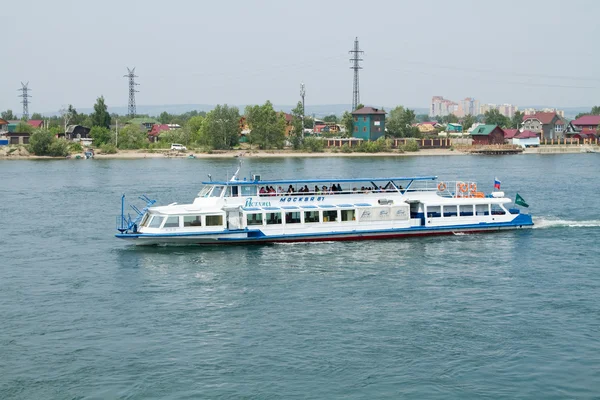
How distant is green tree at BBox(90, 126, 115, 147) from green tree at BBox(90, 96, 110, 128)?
341 inches

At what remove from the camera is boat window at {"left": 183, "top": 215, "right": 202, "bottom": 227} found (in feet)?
145

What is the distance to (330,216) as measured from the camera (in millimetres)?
46812

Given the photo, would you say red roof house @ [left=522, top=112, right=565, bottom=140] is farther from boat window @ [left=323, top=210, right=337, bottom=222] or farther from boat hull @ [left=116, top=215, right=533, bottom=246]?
boat window @ [left=323, top=210, right=337, bottom=222]

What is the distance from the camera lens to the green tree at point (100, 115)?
17162cm

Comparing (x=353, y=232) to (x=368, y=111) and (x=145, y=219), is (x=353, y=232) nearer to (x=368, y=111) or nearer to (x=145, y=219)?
(x=145, y=219)

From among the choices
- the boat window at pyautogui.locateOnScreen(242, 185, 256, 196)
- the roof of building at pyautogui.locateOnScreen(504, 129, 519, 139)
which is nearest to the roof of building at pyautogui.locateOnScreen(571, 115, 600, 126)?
the roof of building at pyautogui.locateOnScreen(504, 129, 519, 139)

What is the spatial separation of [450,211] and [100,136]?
123686 millimetres

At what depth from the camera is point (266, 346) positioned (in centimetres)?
2836

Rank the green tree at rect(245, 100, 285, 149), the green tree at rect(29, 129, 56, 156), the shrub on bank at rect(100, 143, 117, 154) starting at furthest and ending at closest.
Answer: the green tree at rect(245, 100, 285, 149)
the shrub on bank at rect(100, 143, 117, 154)
the green tree at rect(29, 129, 56, 156)

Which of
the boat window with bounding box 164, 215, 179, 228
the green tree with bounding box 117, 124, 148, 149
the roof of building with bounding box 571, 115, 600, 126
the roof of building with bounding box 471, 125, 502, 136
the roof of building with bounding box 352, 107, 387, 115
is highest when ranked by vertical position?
the roof of building with bounding box 352, 107, 387, 115

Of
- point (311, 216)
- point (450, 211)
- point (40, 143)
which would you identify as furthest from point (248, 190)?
point (40, 143)

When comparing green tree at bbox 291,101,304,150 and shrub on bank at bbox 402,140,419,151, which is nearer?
shrub on bank at bbox 402,140,419,151

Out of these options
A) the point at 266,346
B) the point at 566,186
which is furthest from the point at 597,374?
the point at 566,186

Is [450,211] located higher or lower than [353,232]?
higher
